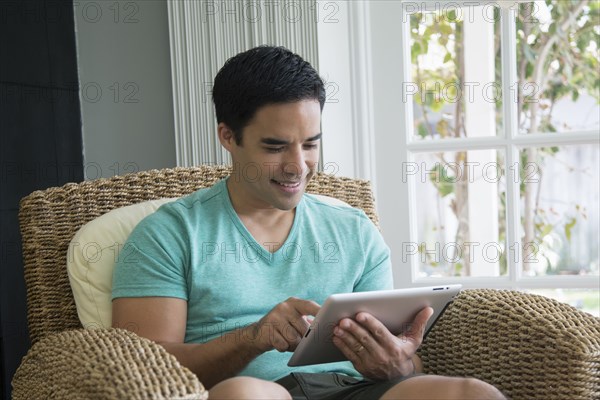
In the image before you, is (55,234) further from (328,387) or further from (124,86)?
(124,86)

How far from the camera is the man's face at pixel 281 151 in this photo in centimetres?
168

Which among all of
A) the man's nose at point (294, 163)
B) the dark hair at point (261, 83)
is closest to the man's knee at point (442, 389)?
the man's nose at point (294, 163)

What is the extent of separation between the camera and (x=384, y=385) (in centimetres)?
155

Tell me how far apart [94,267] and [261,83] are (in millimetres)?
515

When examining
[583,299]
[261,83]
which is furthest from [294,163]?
[583,299]

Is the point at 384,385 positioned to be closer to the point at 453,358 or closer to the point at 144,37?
the point at 453,358

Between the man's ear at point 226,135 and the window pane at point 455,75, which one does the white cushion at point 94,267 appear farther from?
the window pane at point 455,75

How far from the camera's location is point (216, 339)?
1.58m

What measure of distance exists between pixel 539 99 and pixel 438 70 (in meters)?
0.37

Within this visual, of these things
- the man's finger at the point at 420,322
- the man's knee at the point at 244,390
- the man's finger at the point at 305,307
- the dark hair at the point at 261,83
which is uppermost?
the dark hair at the point at 261,83

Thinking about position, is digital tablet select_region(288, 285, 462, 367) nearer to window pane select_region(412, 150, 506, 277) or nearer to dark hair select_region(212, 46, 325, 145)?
dark hair select_region(212, 46, 325, 145)

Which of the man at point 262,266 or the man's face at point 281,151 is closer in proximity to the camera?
the man at point 262,266

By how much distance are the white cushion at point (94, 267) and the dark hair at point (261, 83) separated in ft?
1.15

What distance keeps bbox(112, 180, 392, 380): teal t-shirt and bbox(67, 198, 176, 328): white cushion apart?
0.41 feet
